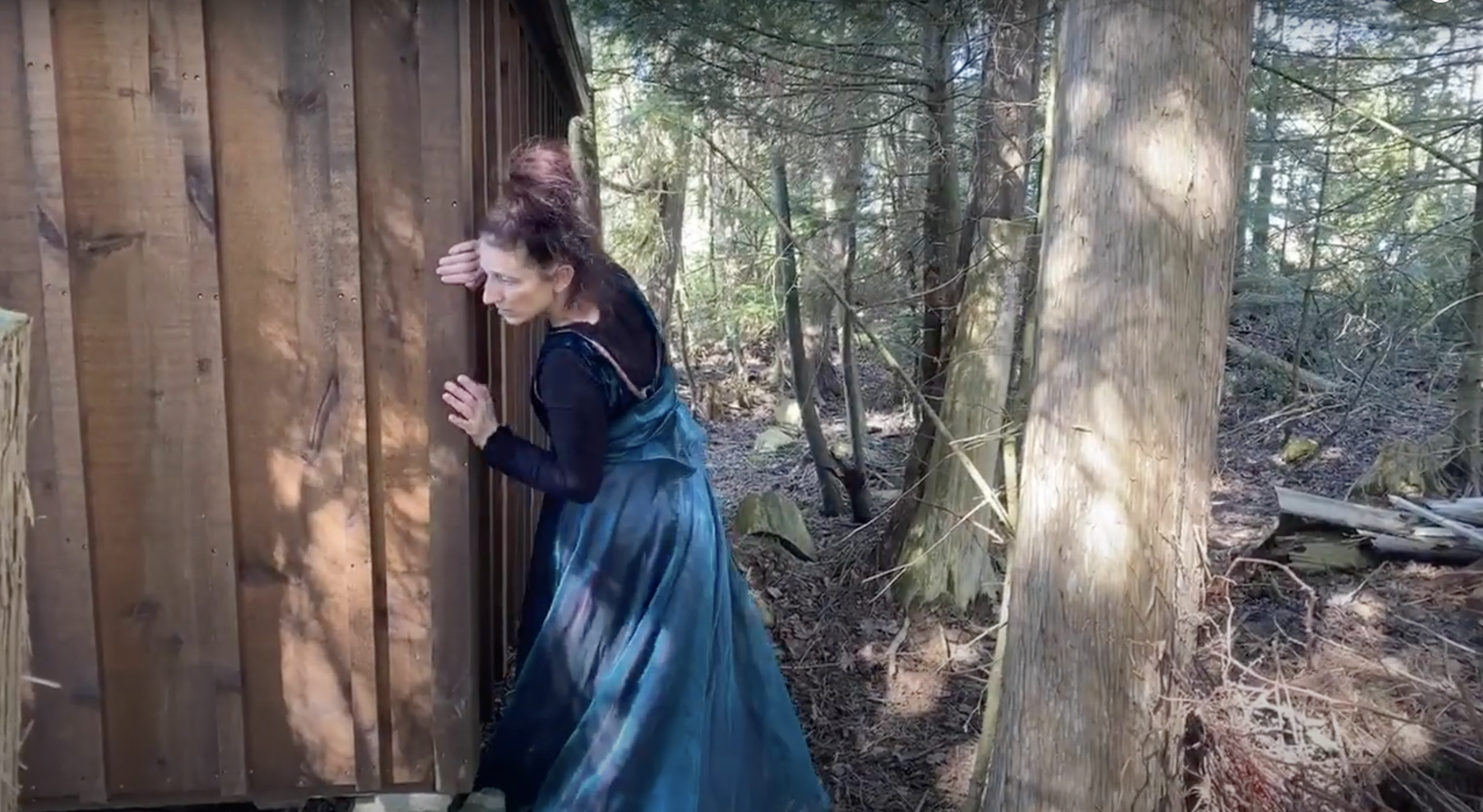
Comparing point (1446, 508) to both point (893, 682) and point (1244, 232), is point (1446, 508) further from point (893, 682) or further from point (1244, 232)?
point (1244, 232)

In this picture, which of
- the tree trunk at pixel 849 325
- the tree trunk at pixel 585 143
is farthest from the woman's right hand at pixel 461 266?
the tree trunk at pixel 849 325

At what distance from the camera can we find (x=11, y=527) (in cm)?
153

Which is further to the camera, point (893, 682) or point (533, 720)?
point (893, 682)

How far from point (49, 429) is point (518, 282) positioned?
121 centimetres

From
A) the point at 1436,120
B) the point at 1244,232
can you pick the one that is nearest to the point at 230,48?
the point at 1436,120

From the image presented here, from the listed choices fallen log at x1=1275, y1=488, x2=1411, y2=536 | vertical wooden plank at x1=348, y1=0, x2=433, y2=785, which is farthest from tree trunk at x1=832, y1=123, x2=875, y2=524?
vertical wooden plank at x1=348, y1=0, x2=433, y2=785

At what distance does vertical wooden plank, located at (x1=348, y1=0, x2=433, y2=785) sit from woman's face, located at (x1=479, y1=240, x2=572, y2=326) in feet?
0.37

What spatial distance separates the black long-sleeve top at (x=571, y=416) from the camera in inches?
112

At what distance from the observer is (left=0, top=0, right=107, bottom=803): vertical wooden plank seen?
2627 mm

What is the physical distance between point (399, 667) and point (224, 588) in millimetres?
492

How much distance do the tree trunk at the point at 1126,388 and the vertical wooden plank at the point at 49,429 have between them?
241 cm

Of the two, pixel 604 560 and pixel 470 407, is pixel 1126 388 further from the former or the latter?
pixel 470 407

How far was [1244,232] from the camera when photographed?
15117 millimetres

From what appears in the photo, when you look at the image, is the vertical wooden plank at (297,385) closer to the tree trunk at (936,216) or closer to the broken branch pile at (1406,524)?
the tree trunk at (936,216)
